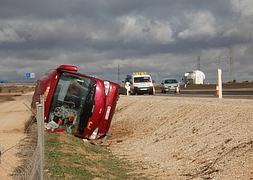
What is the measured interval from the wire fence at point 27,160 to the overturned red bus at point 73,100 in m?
1.85

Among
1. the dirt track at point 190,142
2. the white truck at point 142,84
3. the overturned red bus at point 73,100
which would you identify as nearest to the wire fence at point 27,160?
the overturned red bus at point 73,100

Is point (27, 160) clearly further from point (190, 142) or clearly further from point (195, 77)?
point (195, 77)

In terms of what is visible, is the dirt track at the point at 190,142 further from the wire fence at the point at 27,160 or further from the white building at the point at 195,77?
the white building at the point at 195,77

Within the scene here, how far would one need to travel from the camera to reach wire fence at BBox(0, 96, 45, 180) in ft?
28.0

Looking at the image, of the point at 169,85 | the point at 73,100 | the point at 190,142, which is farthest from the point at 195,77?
the point at 190,142

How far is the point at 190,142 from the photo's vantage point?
16.0 meters

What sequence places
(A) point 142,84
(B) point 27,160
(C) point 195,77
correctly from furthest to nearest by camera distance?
1. (C) point 195,77
2. (A) point 142,84
3. (B) point 27,160

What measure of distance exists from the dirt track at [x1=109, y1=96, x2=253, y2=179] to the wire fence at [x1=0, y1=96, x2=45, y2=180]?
306 cm

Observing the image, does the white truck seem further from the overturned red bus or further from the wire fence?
the wire fence

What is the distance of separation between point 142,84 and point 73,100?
105 feet

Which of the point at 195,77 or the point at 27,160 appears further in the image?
the point at 195,77

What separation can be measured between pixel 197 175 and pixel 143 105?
56.1 ft

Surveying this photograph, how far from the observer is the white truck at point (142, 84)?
4919 cm

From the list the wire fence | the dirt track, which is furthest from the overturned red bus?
the wire fence
